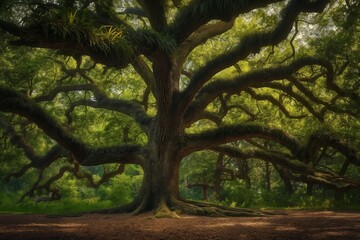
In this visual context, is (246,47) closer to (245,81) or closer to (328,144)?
(245,81)

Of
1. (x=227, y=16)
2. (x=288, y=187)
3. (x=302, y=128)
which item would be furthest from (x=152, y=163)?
(x=288, y=187)

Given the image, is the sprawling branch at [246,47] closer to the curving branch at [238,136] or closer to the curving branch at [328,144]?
the curving branch at [238,136]

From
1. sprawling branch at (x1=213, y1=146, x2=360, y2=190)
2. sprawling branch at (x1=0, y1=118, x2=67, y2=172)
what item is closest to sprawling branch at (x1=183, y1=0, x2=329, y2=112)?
sprawling branch at (x1=213, y1=146, x2=360, y2=190)

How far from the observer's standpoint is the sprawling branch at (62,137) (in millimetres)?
9798

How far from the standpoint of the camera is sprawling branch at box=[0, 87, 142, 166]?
32.1 ft

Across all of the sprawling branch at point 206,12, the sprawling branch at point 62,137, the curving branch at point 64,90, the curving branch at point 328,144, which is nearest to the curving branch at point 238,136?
the curving branch at point 328,144

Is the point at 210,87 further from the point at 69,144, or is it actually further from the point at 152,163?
the point at 69,144

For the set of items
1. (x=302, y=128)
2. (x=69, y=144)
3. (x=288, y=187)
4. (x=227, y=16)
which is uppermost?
(x=227, y=16)

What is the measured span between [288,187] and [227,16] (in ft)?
59.9

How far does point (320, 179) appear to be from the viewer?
1321 cm

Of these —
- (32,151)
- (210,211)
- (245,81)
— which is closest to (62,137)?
(32,151)

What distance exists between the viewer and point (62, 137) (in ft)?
36.7

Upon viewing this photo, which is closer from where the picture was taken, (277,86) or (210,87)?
(210,87)

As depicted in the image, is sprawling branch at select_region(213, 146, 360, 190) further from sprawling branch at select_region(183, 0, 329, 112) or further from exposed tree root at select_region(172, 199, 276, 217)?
sprawling branch at select_region(183, 0, 329, 112)
